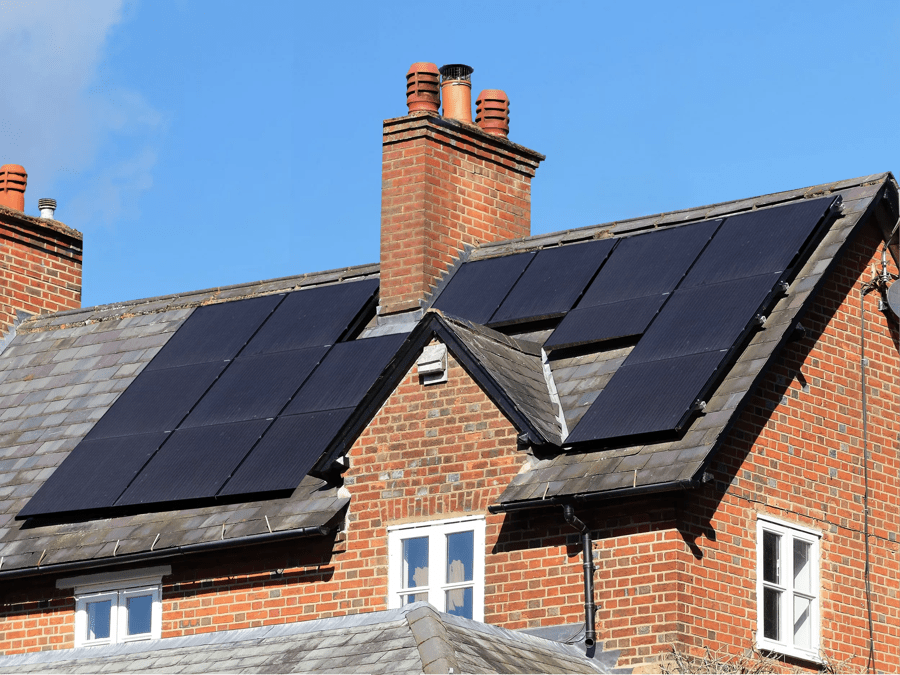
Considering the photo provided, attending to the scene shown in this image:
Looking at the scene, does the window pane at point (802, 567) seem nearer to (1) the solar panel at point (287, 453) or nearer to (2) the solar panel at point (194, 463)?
(1) the solar panel at point (287, 453)

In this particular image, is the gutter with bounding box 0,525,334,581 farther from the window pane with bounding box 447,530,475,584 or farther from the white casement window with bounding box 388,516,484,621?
the window pane with bounding box 447,530,475,584

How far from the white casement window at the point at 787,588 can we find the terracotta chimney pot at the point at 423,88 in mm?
7763

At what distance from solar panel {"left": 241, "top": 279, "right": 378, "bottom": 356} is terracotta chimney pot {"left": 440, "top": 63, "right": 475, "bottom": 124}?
9.01 ft

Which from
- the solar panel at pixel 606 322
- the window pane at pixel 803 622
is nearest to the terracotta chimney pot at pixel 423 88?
the solar panel at pixel 606 322

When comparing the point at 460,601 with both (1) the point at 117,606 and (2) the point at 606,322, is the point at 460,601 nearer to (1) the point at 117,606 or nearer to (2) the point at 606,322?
(2) the point at 606,322

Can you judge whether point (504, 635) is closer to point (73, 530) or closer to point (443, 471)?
point (443, 471)

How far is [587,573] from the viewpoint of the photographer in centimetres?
1905

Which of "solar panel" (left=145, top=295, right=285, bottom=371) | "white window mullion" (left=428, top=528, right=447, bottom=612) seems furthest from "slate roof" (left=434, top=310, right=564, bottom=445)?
"solar panel" (left=145, top=295, right=285, bottom=371)

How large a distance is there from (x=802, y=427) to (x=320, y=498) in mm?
5593

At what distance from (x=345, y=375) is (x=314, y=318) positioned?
1.89m

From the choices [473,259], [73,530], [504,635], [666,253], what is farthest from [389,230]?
[504,635]

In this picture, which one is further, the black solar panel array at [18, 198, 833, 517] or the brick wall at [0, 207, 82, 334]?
the brick wall at [0, 207, 82, 334]

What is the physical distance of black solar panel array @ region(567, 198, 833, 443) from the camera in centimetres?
1931

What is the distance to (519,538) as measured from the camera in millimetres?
19891
